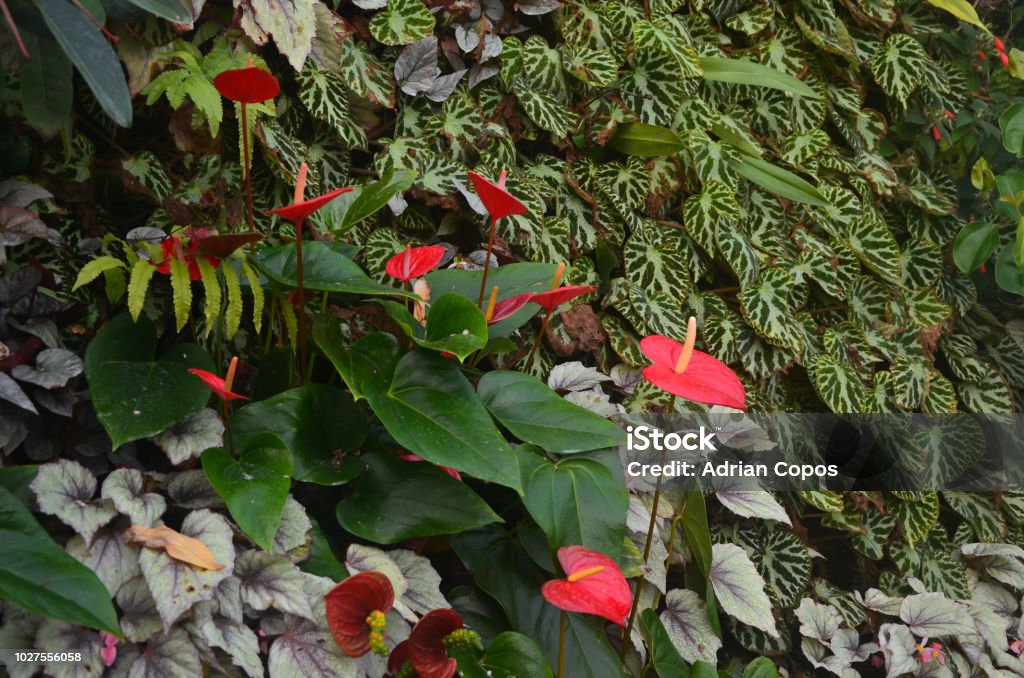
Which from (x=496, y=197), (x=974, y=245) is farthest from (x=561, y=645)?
(x=974, y=245)

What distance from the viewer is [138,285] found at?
3.53 feet

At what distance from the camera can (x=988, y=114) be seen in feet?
7.70

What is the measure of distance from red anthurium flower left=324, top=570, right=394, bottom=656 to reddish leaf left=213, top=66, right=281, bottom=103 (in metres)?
0.61

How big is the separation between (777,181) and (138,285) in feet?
4.35

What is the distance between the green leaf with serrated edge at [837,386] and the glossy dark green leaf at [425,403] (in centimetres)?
102

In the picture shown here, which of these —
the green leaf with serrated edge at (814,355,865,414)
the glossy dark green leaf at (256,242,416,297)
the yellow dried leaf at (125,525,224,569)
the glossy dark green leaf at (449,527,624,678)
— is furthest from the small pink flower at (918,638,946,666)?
the yellow dried leaf at (125,525,224,569)

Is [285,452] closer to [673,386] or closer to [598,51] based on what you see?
[673,386]

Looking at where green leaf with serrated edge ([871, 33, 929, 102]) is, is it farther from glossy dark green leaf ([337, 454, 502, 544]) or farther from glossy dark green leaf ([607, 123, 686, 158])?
glossy dark green leaf ([337, 454, 502, 544])

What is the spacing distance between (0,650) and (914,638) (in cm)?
162

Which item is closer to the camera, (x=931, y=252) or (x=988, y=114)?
(x=931, y=252)

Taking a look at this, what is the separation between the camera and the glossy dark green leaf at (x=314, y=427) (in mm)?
1106

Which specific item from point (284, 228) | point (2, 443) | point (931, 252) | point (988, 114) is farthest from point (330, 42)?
point (988, 114)

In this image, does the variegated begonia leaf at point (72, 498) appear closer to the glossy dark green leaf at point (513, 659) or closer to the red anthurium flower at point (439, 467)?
the red anthurium flower at point (439, 467)

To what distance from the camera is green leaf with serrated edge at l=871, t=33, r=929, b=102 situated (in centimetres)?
207
